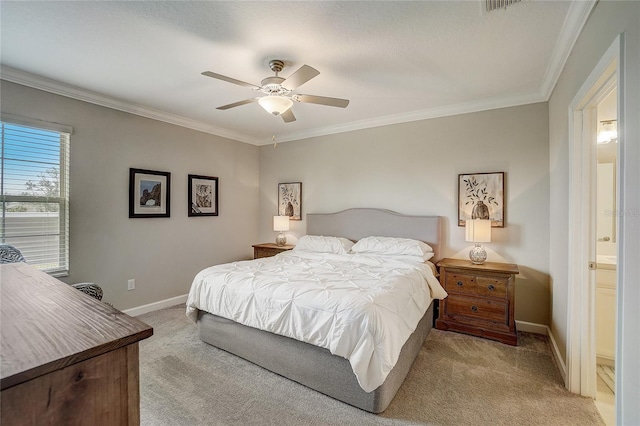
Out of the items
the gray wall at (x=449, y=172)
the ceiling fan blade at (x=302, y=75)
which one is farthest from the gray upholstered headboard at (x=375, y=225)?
the ceiling fan blade at (x=302, y=75)

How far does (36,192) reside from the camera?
115 inches

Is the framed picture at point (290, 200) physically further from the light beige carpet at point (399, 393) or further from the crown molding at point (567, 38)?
the crown molding at point (567, 38)

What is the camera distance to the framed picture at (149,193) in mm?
3645

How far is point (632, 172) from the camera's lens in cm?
126

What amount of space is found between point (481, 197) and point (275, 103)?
2.58 metres

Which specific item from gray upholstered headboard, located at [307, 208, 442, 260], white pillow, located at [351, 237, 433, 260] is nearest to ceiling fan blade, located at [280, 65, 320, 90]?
white pillow, located at [351, 237, 433, 260]

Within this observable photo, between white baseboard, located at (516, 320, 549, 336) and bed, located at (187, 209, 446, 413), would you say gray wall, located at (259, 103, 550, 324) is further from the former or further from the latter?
bed, located at (187, 209, 446, 413)

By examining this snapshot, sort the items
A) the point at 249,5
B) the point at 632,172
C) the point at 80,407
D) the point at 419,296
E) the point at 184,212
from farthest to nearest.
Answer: the point at 184,212
the point at 419,296
the point at 249,5
the point at 632,172
the point at 80,407

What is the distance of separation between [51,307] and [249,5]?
1902 millimetres

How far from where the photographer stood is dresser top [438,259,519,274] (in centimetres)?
299

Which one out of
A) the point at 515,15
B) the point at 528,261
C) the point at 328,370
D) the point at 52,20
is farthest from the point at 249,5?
the point at 528,261

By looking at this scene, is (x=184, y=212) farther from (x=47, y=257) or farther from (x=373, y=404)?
(x=373, y=404)

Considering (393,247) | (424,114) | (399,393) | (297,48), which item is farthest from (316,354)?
(424,114)

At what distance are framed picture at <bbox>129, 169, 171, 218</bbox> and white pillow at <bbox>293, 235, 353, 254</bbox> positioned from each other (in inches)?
75.3
